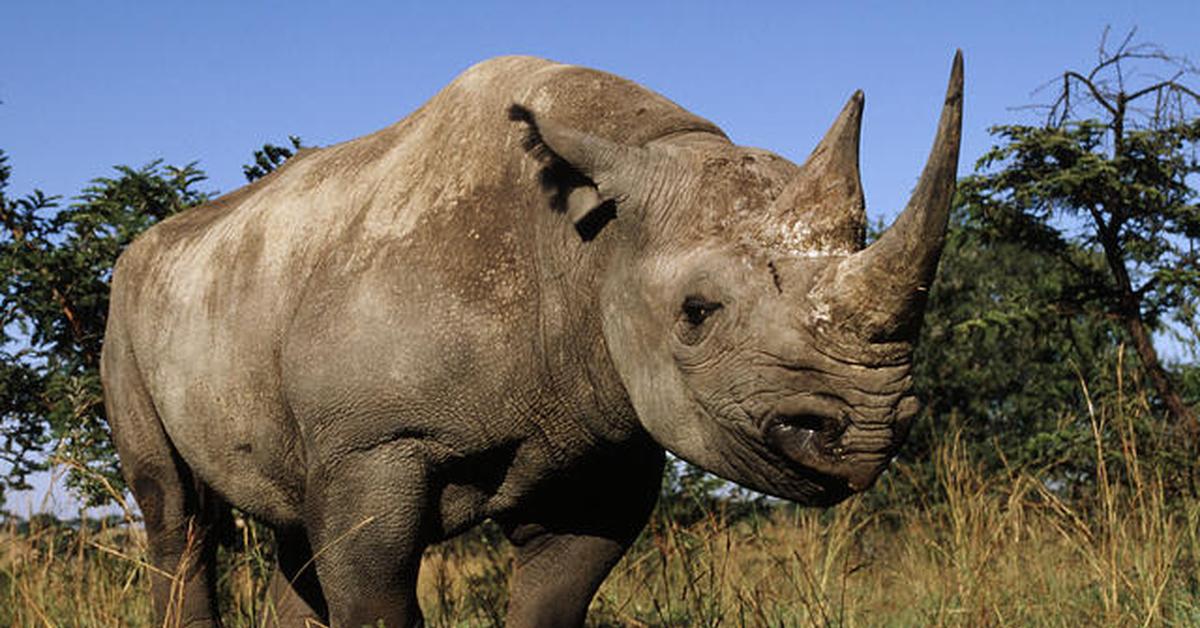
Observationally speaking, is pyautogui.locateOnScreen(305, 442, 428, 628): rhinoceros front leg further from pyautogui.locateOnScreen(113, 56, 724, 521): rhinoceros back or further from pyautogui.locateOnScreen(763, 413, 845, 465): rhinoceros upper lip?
pyautogui.locateOnScreen(763, 413, 845, 465): rhinoceros upper lip

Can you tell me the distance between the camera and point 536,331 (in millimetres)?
3838

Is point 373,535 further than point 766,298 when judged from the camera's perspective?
Yes

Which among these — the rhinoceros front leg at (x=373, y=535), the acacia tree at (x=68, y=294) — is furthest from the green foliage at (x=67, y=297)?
the rhinoceros front leg at (x=373, y=535)

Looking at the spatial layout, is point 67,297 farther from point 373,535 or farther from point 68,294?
point 373,535

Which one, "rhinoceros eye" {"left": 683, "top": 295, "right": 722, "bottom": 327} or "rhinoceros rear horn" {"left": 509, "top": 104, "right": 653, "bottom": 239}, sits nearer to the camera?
"rhinoceros eye" {"left": 683, "top": 295, "right": 722, "bottom": 327}

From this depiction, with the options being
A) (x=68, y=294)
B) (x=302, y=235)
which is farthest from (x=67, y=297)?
(x=302, y=235)

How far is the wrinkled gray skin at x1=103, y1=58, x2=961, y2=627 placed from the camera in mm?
3068

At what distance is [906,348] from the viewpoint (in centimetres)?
303

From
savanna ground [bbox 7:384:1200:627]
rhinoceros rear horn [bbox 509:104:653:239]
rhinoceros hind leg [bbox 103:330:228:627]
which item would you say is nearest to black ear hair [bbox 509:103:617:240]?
rhinoceros rear horn [bbox 509:104:653:239]

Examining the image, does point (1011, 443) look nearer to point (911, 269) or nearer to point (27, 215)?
point (27, 215)

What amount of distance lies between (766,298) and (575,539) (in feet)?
5.03

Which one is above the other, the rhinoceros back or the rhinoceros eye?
the rhinoceros back

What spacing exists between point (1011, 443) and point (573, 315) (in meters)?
9.95

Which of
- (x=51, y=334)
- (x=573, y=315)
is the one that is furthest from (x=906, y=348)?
(x=51, y=334)
